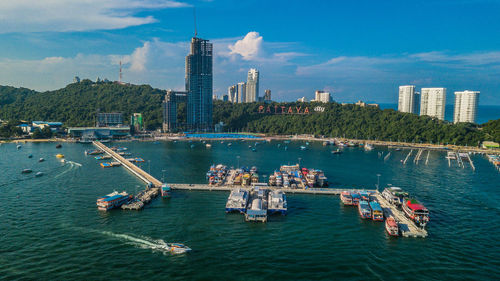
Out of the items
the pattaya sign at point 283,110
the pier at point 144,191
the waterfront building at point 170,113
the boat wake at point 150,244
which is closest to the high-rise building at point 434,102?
the pattaya sign at point 283,110

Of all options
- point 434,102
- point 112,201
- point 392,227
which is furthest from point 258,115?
point 392,227

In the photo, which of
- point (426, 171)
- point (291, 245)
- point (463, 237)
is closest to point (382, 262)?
point (291, 245)

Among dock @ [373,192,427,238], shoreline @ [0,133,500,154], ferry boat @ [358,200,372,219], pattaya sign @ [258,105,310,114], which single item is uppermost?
pattaya sign @ [258,105,310,114]

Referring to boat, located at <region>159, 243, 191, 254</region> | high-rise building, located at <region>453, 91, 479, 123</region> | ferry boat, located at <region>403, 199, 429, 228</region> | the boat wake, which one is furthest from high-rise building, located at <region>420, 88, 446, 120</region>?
the boat wake

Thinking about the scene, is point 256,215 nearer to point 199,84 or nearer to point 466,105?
point 199,84

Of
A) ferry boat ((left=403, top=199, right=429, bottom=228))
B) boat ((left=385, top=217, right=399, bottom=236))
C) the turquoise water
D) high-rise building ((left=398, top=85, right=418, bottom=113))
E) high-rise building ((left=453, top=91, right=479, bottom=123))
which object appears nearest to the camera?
the turquoise water

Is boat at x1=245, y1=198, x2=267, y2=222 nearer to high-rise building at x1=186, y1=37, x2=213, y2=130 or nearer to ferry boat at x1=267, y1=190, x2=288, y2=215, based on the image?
ferry boat at x1=267, y1=190, x2=288, y2=215
